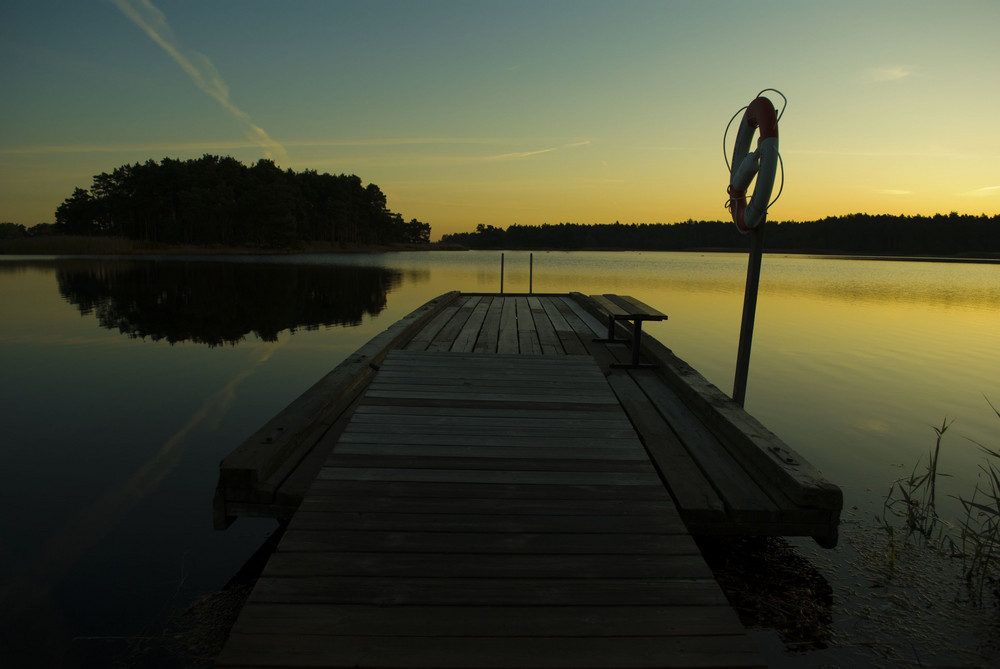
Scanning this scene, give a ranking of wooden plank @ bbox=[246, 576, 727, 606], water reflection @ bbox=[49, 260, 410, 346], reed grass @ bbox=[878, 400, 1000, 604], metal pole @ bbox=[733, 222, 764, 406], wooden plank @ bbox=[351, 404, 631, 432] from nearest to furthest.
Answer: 1. wooden plank @ bbox=[246, 576, 727, 606]
2. reed grass @ bbox=[878, 400, 1000, 604]
3. wooden plank @ bbox=[351, 404, 631, 432]
4. metal pole @ bbox=[733, 222, 764, 406]
5. water reflection @ bbox=[49, 260, 410, 346]

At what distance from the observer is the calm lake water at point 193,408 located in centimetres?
344

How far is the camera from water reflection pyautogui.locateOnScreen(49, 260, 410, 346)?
13055 millimetres

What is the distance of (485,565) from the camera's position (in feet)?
7.58

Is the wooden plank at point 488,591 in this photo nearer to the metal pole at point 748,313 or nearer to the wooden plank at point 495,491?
the wooden plank at point 495,491

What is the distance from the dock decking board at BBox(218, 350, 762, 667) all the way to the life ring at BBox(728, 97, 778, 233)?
2243 mm

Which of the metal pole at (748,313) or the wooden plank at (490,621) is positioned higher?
the metal pole at (748,313)

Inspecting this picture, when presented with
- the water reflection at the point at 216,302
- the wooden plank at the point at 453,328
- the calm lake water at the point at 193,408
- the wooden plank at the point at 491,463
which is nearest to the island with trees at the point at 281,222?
the water reflection at the point at 216,302

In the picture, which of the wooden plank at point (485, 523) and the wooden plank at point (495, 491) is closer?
the wooden plank at point (485, 523)

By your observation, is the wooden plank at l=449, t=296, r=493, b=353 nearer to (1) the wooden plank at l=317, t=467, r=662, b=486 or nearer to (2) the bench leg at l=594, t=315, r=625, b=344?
(2) the bench leg at l=594, t=315, r=625, b=344

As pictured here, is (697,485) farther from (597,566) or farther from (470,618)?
(470,618)

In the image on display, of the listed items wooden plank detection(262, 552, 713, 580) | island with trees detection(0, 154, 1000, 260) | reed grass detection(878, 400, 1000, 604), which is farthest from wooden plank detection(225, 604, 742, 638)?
island with trees detection(0, 154, 1000, 260)

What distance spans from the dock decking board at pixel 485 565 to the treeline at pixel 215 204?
61661 mm

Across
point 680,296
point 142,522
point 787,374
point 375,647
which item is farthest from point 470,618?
point 680,296

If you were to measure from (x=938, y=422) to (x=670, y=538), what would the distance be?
670cm
